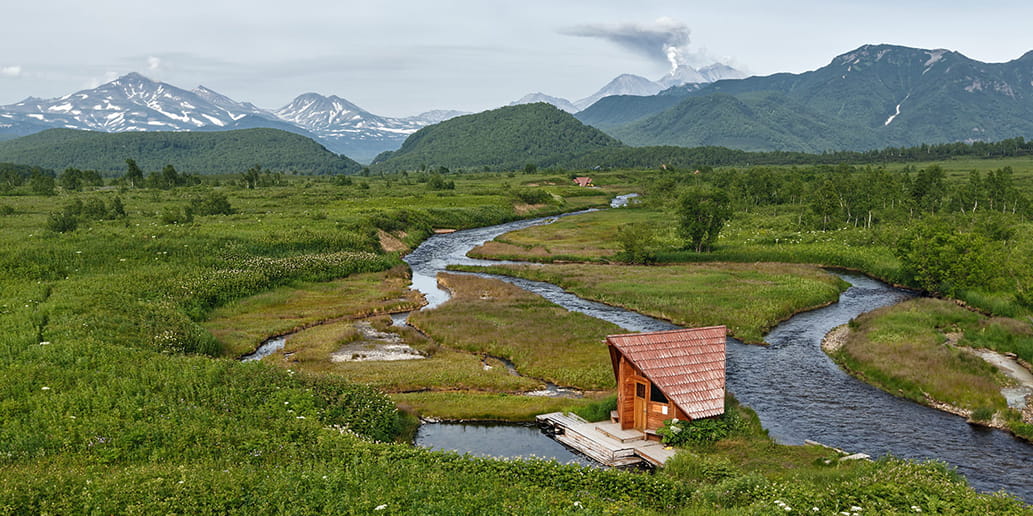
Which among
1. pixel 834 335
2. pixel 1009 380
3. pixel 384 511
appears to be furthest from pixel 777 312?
pixel 384 511

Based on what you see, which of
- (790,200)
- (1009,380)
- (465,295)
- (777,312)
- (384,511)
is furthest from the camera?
(790,200)

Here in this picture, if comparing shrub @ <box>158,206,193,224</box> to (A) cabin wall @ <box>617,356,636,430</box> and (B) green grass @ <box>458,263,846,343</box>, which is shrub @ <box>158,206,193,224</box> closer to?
(B) green grass @ <box>458,263,846,343</box>

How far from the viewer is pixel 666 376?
31.8 m

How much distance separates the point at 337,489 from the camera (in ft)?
72.4

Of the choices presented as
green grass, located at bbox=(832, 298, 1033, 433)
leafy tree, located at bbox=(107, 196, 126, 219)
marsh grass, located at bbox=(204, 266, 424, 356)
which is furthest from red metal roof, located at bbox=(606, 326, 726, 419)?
leafy tree, located at bbox=(107, 196, 126, 219)

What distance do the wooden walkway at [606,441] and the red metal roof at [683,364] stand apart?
8.95 ft

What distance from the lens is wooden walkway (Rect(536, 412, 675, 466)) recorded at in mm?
30188

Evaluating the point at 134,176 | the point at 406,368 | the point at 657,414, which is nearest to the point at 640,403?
the point at 657,414

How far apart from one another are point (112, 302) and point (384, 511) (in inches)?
1528

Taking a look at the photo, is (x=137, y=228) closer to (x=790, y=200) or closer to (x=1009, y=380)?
(x=1009, y=380)

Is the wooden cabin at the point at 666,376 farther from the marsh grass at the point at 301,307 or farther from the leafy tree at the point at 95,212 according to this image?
the leafy tree at the point at 95,212

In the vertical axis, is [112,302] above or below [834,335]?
above

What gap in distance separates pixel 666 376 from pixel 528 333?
22303 mm

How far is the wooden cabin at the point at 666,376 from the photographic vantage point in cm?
3167
